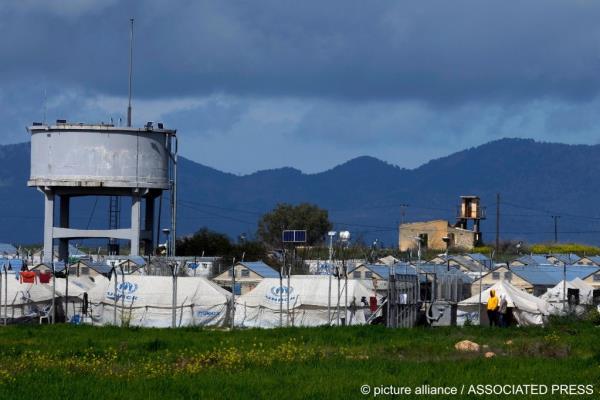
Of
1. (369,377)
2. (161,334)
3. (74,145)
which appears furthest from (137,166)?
(369,377)

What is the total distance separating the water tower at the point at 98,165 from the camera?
249ft

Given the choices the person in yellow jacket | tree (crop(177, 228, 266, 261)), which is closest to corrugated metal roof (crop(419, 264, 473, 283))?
the person in yellow jacket

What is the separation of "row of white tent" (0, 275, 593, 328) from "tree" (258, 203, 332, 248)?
373 feet

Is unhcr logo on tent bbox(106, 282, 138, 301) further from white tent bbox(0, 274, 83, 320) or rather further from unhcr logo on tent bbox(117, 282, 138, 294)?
white tent bbox(0, 274, 83, 320)

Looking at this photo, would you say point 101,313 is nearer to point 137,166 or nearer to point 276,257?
point 137,166

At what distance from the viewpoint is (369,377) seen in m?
27.7

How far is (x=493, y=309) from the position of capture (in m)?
48.9

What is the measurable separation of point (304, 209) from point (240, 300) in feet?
406

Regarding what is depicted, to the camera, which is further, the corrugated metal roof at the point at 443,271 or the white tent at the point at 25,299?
the corrugated metal roof at the point at 443,271

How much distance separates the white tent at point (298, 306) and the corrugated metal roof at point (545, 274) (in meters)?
22.9

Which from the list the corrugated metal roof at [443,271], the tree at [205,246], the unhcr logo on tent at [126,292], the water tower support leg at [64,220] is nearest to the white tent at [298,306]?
the unhcr logo on tent at [126,292]

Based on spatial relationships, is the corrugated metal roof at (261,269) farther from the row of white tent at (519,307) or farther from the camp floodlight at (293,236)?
the row of white tent at (519,307)

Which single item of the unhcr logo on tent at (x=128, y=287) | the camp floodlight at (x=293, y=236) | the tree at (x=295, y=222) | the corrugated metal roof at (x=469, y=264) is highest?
the tree at (x=295, y=222)

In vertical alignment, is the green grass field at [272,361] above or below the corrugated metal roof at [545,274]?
below
